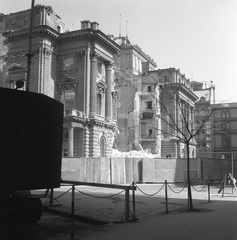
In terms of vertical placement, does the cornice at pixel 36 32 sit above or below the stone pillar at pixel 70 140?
above

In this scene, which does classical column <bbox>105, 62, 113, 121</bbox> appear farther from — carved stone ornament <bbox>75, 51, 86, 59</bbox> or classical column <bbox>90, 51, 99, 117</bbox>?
carved stone ornament <bbox>75, 51, 86, 59</bbox>

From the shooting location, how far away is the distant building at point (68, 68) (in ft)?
153

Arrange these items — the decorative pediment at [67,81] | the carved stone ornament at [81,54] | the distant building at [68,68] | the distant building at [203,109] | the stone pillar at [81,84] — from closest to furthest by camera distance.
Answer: the distant building at [68,68] < the stone pillar at [81,84] < the carved stone ornament at [81,54] < the decorative pediment at [67,81] < the distant building at [203,109]

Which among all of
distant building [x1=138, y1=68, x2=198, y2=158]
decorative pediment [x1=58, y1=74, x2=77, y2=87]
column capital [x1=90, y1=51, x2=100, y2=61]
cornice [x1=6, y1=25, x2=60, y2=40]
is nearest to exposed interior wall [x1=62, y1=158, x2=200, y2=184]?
decorative pediment [x1=58, y1=74, x2=77, y2=87]

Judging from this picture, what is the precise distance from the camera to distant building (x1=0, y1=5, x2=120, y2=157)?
153 ft

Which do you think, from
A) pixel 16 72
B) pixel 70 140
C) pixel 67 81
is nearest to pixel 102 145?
pixel 70 140

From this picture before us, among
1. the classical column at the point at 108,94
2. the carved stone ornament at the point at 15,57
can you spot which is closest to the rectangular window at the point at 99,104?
the classical column at the point at 108,94

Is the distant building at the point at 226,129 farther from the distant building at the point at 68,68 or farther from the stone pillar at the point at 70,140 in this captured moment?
the stone pillar at the point at 70,140

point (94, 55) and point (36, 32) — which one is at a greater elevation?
point (36, 32)

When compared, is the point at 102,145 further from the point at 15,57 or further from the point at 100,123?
the point at 15,57

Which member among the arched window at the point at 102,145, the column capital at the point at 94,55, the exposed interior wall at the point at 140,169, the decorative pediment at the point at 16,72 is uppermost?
the column capital at the point at 94,55

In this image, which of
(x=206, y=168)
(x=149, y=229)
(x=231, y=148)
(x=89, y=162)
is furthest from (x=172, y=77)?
(x=149, y=229)

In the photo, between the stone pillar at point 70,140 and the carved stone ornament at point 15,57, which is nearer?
the stone pillar at point 70,140

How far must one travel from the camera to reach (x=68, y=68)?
49.9 metres
